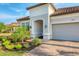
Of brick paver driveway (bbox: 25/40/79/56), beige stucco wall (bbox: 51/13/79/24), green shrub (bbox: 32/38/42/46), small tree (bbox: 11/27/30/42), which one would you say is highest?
beige stucco wall (bbox: 51/13/79/24)

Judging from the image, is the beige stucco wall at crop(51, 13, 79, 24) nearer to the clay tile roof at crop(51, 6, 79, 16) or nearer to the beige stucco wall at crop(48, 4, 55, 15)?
the clay tile roof at crop(51, 6, 79, 16)

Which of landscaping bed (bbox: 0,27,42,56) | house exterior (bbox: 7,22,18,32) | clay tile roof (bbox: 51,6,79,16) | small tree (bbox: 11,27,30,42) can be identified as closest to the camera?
house exterior (bbox: 7,22,18,32)

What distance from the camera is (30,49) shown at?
43.2 feet

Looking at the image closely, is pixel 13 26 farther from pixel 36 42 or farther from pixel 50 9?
pixel 50 9

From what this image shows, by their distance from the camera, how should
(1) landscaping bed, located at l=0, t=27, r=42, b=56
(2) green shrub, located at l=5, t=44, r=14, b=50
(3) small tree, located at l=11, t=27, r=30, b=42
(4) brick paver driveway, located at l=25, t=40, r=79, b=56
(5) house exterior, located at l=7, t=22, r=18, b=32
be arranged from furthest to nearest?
(3) small tree, located at l=11, t=27, r=30, b=42, (1) landscaping bed, located at l=0, t=27, r=42, b=56, (2) green shrub, located at l=5, t=44, r=14, b=50, (5) house exterior, located at l=7, t=22, r=18, b=32, (4) brick paver driveway, located at l=25, t=40, r=79, b=56

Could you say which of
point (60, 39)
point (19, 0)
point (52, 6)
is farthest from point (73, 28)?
point (19, 0)

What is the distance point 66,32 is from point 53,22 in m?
2.04

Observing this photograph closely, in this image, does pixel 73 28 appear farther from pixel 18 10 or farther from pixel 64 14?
pixel 18 10

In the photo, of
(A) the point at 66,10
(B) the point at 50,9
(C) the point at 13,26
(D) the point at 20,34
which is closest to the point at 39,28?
(B) the point at 50,9

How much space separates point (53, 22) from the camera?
53.3 feet

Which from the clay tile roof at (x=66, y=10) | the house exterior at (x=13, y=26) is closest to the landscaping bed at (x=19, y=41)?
the house exterior at (x=13, y=26)

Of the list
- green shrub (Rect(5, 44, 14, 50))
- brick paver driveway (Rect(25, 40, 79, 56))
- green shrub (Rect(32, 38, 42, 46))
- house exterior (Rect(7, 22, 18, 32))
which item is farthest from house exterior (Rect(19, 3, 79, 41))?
green shrub (Rect(5, 44, 14, 50))

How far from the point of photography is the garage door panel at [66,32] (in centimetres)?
1427

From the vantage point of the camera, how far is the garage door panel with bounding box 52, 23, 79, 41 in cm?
1427
